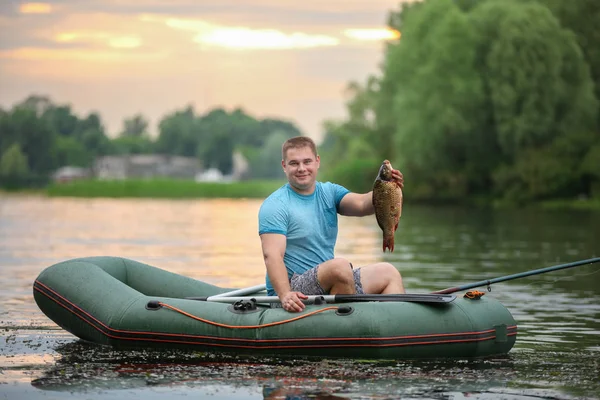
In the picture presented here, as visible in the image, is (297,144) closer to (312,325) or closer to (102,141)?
(312,325)

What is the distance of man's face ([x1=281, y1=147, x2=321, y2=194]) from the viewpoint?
28.4 feet

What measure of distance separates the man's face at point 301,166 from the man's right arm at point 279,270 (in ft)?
1.41

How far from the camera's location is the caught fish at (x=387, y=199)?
8062 millimetres

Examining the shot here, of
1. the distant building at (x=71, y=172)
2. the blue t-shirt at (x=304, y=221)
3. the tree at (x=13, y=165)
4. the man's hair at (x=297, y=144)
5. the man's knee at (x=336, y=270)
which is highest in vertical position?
the man's hair at (x=297, y=144)

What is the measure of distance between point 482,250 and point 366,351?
14082 mm

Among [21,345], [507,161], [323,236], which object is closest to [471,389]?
[323,236]

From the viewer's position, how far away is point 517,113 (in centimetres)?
4675

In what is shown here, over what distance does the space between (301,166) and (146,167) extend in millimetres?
169141

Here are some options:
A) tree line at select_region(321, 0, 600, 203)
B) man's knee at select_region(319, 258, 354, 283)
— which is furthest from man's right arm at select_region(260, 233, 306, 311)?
tree line at select_region(321, 0, 600, 203)

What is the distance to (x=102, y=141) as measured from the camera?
16075cm

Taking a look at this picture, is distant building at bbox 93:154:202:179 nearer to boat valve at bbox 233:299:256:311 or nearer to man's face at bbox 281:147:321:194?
boat valve at bbox 233:299:256:311

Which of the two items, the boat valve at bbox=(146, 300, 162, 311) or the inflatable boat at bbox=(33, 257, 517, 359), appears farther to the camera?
the boat valve at bbox=(146, 300, 162, 311)

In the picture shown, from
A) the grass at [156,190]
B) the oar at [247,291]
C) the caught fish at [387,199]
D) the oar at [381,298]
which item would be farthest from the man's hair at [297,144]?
the grass at [156,190]

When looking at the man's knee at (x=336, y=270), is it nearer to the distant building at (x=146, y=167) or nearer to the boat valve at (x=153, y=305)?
the boat valve at (x=153, y=305)
